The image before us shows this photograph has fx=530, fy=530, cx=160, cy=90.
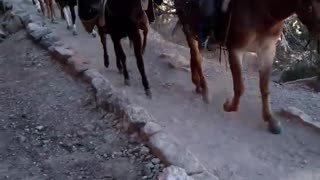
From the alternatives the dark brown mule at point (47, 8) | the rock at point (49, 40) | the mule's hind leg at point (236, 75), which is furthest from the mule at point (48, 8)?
the mule's hind leg at point (236, 75)

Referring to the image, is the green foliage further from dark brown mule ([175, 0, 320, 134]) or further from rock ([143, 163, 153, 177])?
rock ([143, 163, 153, 177])

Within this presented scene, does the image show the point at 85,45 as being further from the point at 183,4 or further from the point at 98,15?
the point at 183,4

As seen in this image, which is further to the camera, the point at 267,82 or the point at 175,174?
the point at 267,82

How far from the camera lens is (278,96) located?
6.74m

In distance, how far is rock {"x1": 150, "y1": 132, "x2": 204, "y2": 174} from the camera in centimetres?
433

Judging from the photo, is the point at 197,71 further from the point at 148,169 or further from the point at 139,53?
the point at 148,169

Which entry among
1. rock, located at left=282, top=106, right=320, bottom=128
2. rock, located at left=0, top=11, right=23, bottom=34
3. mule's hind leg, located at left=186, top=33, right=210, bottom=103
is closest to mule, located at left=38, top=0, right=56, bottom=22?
rock, located at left=0, top=11, right=23, bottom=34

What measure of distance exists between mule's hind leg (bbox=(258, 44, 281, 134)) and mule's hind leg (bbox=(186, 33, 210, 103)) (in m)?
0.99

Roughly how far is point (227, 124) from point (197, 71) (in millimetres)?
1074

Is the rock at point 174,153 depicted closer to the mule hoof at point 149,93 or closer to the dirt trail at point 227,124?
the dirt trail at point 227,124

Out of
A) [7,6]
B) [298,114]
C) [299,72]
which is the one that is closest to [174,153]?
[298,114]

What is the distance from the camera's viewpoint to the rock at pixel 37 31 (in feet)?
31.4

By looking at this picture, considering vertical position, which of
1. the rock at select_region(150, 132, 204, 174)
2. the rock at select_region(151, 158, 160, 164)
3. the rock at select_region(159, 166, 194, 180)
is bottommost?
the rock at select_region(151, 158, 160, 164)

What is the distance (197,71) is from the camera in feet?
21.9
